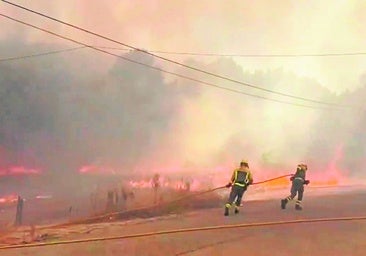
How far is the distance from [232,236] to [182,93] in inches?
167

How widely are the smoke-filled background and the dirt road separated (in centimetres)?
171

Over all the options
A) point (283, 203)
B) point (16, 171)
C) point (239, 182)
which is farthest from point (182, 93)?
point (16, 171)

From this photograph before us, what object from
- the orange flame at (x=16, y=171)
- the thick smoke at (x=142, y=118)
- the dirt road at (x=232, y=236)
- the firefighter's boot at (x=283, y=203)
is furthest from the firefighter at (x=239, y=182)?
the orange flame at (x=16, y=171)

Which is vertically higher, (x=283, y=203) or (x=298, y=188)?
(x=298, y=188)

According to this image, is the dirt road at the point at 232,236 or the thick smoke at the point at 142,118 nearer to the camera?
the dirt road at the point at 232,236

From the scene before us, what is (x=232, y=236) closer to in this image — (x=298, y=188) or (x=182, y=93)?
(x=298, y=188)

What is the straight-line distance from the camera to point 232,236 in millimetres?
7906

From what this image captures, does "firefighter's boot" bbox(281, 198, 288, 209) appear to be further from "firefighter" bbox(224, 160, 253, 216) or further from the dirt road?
"firefighter" bbox(224, 160, 253, 216)

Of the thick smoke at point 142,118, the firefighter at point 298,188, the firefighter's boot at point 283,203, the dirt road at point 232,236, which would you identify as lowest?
the dirt road at point 232,236

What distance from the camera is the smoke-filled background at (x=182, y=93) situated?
1041cm

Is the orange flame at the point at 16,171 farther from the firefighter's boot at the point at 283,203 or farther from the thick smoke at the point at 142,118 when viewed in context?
the firefighter's boot at the point at 283,203

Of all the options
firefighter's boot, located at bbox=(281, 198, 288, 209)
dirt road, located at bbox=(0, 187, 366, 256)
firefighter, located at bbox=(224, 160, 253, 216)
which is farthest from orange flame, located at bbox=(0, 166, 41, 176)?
firefighter's boot, located at bbox=(281, 198, 288, 209)

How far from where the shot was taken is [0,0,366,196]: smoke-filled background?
10414mm

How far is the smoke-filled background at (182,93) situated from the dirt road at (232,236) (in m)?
1.71
